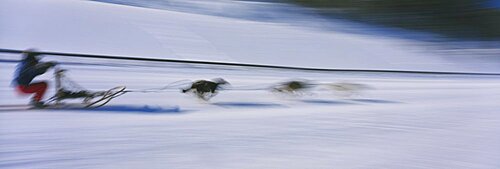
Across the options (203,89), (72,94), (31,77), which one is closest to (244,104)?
(203,89)

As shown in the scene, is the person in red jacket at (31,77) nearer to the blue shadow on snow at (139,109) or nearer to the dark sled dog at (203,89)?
the blue shadow on snow at (139,109)

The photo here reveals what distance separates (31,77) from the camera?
1.52m

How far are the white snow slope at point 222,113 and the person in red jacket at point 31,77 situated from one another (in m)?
0.03

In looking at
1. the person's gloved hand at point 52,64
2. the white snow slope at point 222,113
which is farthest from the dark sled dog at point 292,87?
the person's gloved hand at point 52,64

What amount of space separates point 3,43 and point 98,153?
433 millimetres

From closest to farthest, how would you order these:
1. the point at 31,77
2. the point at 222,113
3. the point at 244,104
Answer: the point at 31,77
the point at 222,113
the point at 244,104

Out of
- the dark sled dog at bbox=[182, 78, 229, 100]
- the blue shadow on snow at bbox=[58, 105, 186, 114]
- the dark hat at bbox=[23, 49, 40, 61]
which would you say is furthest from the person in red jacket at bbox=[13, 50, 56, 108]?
the dark sled dog at bbox=[182, 78, 229, 100]

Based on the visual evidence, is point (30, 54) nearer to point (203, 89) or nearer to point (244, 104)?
point (203, 89)

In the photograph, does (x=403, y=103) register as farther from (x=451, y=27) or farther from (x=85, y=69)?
(x=451, y=27)

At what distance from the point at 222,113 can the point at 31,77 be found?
64 cm

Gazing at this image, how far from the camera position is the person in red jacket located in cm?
149

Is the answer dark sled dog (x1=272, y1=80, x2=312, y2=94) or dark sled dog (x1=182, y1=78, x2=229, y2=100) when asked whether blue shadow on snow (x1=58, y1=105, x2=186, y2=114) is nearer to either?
dark sled dog (x1=182, y1=78, x2=229, y2=100)

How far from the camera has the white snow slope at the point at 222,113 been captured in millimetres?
1333

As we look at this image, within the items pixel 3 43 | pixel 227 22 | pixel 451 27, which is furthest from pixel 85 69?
pixel 451 27
